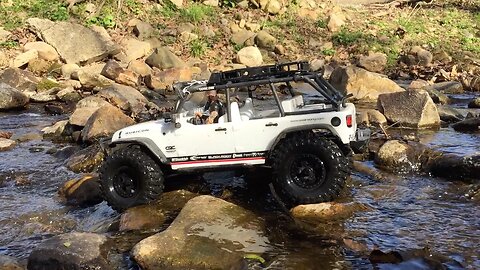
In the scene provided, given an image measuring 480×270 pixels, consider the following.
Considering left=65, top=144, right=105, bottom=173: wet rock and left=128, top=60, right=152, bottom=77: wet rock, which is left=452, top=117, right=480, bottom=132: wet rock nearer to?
left=65, top=144, right=105, bottom=173: wet rock

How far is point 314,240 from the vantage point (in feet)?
23.1

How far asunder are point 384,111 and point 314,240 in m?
8.19

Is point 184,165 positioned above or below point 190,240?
above

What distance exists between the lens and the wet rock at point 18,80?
792 inches

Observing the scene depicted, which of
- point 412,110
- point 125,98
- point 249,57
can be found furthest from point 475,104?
point 125,98

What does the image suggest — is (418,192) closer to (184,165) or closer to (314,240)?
(314,240)

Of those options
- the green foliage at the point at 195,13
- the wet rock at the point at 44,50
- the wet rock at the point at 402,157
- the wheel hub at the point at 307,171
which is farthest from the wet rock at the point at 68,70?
the wheel hub at the point at 307,171

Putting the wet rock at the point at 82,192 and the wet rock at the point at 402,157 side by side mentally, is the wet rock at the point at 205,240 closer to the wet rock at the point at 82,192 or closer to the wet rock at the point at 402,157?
the wet rock at the point at 82,192

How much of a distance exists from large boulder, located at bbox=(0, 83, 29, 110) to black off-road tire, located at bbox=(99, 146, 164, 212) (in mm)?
11102

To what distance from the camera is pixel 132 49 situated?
24438 mm

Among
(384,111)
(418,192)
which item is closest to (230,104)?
(418,192)

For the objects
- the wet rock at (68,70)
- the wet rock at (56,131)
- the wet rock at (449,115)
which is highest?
the wet rock at (68,70)

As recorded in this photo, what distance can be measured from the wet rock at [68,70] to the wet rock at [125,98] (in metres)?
4.44

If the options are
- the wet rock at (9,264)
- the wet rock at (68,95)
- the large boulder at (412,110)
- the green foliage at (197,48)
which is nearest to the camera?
the wet rock at (9,264)
